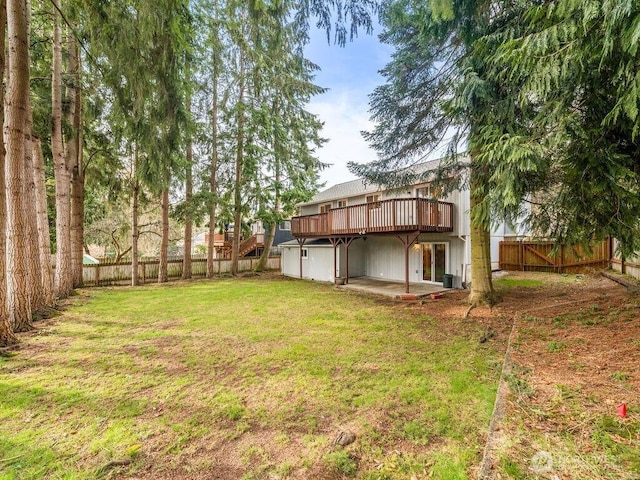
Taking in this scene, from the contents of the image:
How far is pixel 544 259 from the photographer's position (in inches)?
564

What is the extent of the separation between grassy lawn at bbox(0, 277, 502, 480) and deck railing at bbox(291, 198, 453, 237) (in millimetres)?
4390

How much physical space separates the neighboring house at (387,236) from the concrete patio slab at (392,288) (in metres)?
0.47

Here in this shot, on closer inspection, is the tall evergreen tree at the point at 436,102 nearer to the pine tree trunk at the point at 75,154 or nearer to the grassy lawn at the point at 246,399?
the grassy lawn at the point at 246,399

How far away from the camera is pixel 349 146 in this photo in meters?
18.9

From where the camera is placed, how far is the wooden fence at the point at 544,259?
13.5 meters

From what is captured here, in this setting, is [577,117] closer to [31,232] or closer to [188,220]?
[31,232]

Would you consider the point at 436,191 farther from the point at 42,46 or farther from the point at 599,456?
the point at 42,46

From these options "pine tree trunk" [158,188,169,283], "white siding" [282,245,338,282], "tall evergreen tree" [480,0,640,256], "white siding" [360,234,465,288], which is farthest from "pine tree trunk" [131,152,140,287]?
"tall evergreen tree" [480,0,640,256]

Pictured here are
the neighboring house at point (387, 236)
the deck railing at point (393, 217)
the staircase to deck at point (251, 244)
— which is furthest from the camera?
the staircase to deck at point (251, 244)

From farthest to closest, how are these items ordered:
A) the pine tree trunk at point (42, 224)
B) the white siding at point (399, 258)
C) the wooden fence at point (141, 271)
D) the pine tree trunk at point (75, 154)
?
the wooden fence at point (141, 271) < the white siding at point (399, 258) < the pine tree trunk at point (75, 154) < the pine tree trunk at point (42, 224)

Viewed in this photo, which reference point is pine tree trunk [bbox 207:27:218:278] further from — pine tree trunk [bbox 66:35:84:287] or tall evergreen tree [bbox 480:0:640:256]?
tall evergreen tree [bbox 480:0:640:256]

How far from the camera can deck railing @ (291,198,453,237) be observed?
405 inches

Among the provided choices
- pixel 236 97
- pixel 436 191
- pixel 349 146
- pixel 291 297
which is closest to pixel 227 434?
pixel 291 297

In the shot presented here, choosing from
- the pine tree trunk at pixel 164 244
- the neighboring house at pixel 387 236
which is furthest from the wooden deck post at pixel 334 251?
the pine tree trunk at pixel 164 244
